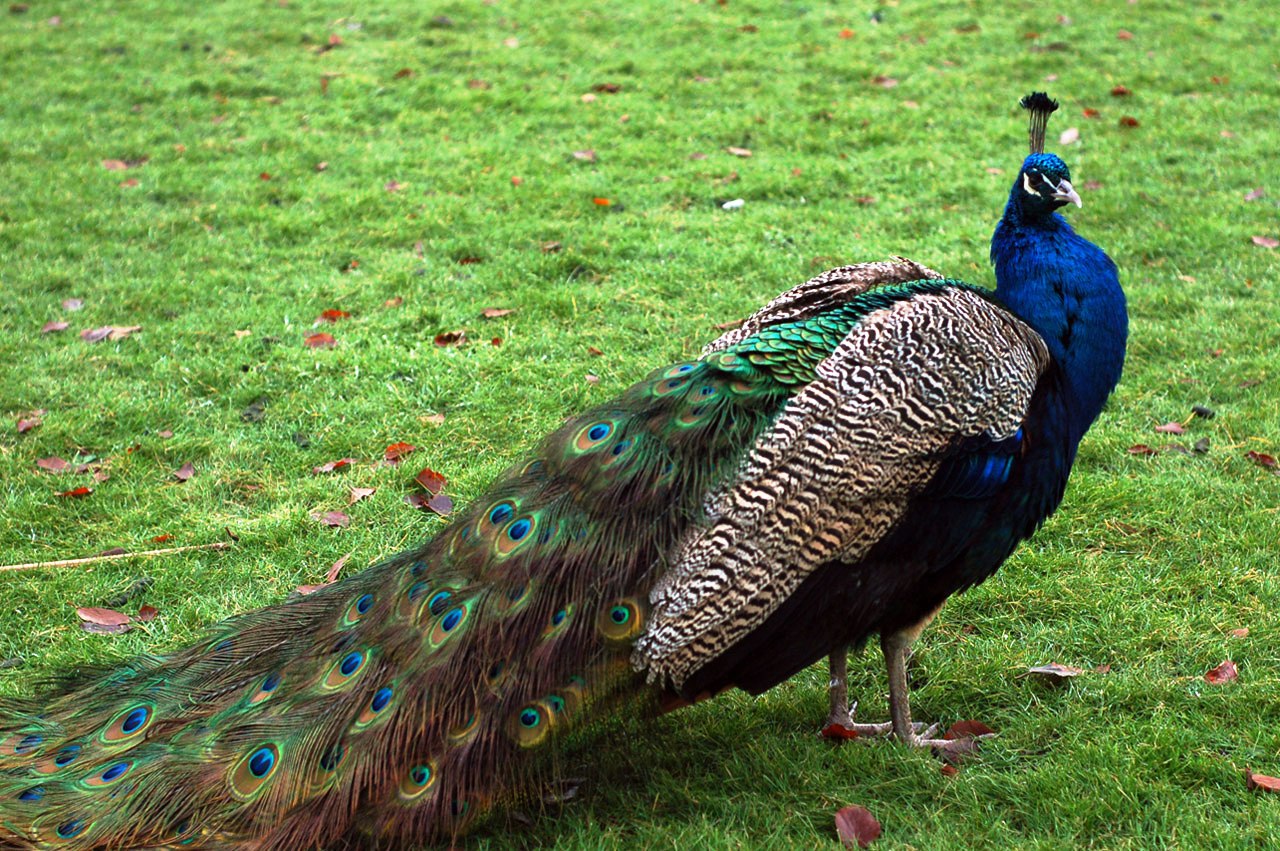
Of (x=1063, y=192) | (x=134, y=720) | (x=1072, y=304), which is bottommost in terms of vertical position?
(x=134, y=720)

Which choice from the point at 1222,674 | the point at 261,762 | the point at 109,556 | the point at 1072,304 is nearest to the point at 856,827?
the point at 1222,674

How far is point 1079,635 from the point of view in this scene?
387 centimetres

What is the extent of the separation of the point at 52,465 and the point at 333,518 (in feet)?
4.21

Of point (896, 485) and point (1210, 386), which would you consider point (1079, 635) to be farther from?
point (1210, 386)

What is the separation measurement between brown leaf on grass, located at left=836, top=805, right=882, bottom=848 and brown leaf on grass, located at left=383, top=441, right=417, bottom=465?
2.51 m

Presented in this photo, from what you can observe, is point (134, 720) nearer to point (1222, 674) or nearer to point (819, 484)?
point (819, 484)

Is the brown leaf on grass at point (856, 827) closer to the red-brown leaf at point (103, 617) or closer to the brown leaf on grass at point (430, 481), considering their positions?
the brown leaf on grass at point (430, 481)

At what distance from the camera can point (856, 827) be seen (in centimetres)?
309

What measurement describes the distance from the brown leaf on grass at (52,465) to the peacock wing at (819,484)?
305 centimetres

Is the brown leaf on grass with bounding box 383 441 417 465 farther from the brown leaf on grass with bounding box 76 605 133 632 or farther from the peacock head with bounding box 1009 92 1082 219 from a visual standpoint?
the peacock head with bounding box 1009 92 1082 219

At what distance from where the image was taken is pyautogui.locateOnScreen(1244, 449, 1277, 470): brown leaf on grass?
15.3ft

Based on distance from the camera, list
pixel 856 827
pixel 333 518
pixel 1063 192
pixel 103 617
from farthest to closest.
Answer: pixel 333 518, pixel 103 617, pixel 1063 192, pixel 856 827

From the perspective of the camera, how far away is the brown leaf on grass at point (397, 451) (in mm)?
4957

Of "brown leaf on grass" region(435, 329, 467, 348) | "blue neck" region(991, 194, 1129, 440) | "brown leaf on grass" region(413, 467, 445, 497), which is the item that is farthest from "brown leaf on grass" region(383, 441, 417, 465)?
"blue neck" region(991, 194, 1129, 440)
